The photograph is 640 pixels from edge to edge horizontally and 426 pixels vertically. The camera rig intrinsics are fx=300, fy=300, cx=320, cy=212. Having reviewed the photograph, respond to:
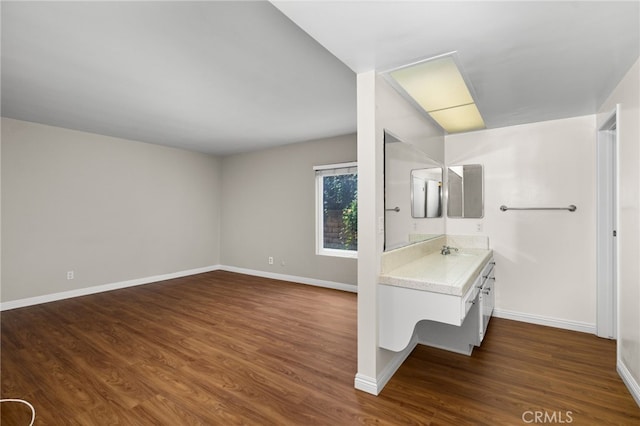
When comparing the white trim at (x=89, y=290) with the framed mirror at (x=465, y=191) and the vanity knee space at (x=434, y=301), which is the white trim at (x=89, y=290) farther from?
the framed mirror at (x=465, y=191)

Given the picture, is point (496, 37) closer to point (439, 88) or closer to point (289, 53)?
point (439, 88)

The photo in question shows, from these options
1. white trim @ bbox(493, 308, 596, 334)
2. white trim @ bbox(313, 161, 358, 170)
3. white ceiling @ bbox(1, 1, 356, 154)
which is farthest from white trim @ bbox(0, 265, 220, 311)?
white trim @ bbox(493, 308, 596, 334)

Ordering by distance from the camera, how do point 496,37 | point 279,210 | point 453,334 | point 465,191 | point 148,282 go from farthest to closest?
point 279,210 < point 148,282 < point 465,191 < point 453,334 < point 496,37

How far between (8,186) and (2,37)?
2683 millimetres

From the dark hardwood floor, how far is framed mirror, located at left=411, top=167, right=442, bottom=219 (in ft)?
4.34

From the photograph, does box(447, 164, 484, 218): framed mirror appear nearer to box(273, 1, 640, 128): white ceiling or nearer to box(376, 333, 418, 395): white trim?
box(273, 1, 640, 128): white ceiling

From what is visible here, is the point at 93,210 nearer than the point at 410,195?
No

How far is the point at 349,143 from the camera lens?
480 cm

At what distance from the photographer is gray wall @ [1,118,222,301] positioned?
13.0 feet

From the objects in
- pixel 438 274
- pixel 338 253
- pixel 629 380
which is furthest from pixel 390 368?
pixel 338 253

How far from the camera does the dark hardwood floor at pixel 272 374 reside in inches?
73.1

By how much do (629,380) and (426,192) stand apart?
6.70ft

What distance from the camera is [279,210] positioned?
5613mm

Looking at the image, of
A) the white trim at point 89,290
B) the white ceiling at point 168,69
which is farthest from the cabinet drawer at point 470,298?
the white trim at point 89,290
